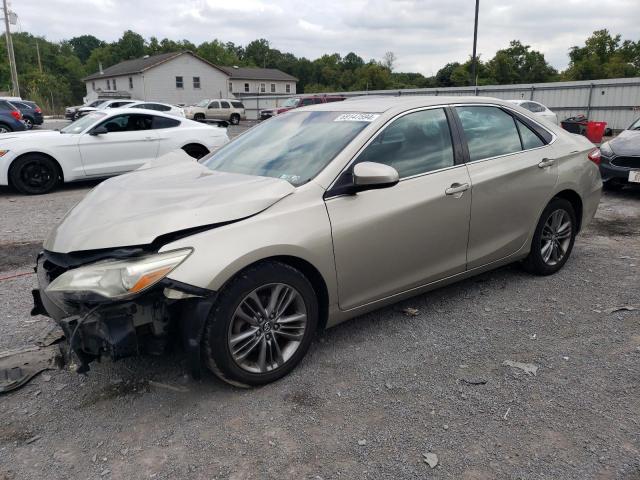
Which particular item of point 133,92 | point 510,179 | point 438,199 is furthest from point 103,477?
point 133,92

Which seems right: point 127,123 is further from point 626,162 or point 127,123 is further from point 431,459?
point 431,459

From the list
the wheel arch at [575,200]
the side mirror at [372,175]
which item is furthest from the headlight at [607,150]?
the side mirror at [372,175]

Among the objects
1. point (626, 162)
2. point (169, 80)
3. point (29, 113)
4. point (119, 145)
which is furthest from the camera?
point (169, 80)

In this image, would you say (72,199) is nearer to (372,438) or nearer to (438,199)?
(438,199)

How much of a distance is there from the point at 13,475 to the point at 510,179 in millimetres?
3782

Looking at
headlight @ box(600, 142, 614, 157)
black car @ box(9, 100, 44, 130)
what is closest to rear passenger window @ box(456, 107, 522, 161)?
headlight @ box(600, 142, 614, 157)

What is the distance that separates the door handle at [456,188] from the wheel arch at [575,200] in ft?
4.22

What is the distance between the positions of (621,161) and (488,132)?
5573mm

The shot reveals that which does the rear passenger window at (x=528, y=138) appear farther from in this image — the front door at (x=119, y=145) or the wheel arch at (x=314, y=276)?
the front door at (x=119, y=145)

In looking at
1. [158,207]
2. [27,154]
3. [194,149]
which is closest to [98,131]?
[27,154]

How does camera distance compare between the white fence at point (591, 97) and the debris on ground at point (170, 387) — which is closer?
the debris on ground at point (170, 387)

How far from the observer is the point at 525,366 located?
3373 mm

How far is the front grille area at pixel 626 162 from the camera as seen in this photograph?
8414 mm

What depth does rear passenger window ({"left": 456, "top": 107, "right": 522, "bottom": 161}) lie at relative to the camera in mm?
4133
